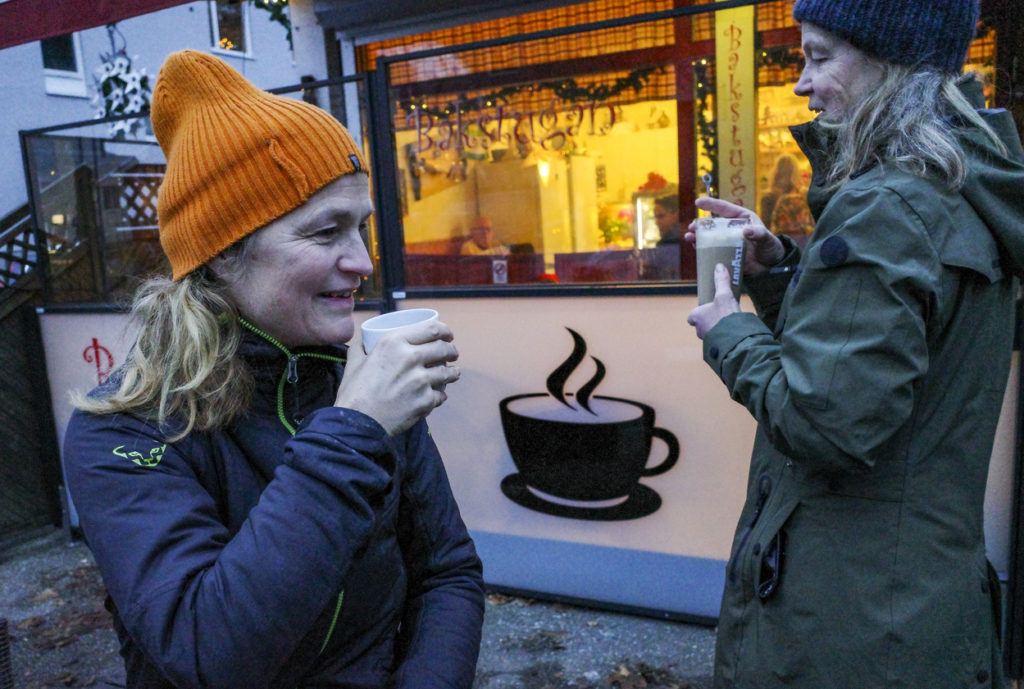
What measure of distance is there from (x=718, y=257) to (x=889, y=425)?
63 cm

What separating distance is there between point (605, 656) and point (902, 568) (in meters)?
2.32

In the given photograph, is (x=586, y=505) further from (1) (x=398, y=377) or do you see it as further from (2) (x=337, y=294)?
(1) (x=398, y=377)

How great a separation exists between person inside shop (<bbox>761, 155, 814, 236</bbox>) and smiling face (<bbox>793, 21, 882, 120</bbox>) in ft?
7.67

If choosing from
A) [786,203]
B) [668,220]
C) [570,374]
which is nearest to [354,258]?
[570,374]

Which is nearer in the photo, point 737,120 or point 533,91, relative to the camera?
point 737,120

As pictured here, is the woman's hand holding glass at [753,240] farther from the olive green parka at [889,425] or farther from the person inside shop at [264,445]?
the person inside shop at [264,445]

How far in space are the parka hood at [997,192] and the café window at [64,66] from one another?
518 inches

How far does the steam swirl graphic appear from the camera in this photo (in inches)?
151

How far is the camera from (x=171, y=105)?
4.47 ft

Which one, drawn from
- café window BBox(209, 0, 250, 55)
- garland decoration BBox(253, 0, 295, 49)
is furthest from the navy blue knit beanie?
café window BBox(209, 0, 250, 55)

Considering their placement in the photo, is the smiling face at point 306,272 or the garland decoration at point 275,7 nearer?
the smiling face at point 306,272

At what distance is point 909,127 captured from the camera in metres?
1.54

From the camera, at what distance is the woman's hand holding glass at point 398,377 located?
1134 millimetres

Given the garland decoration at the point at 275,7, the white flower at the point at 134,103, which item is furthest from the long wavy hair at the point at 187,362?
the white flower at the point at 134,103
